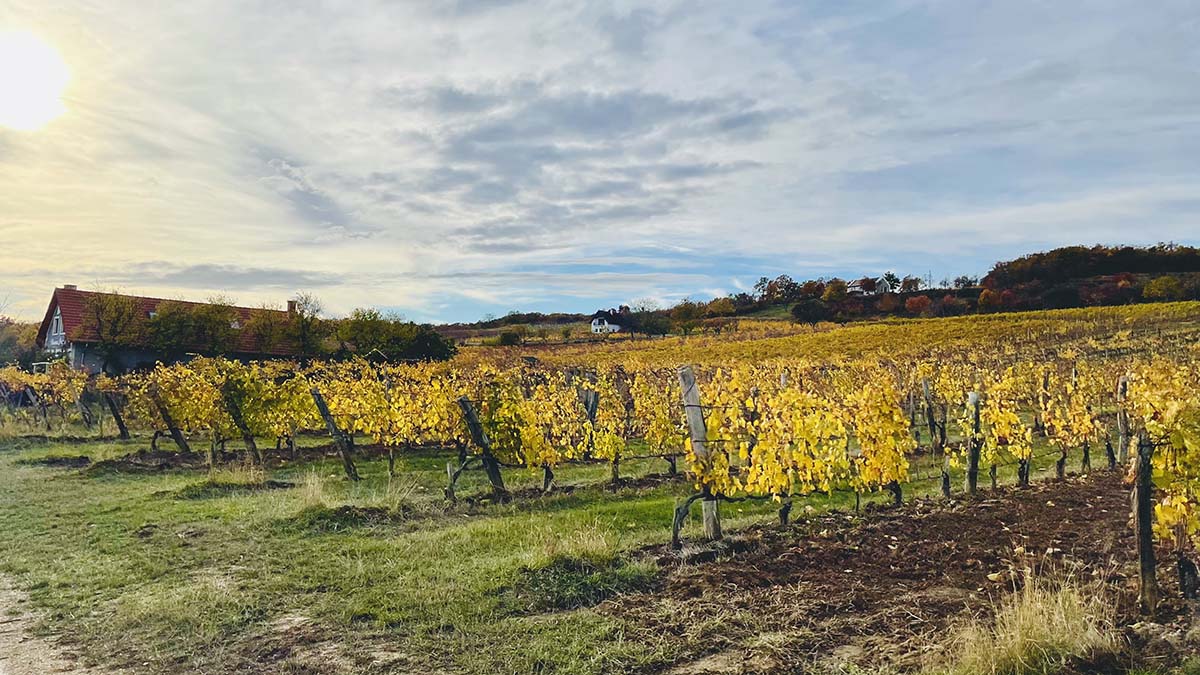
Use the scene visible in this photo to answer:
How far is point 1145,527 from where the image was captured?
4.84m

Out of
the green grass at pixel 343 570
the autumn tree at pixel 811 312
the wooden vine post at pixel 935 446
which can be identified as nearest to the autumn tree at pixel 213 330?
the green grass at pixel 343 570

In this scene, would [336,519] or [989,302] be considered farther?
[989,302]

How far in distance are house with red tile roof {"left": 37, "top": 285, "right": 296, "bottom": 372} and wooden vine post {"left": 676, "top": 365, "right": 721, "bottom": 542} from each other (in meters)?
36.7

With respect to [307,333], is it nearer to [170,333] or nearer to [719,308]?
[170,333]

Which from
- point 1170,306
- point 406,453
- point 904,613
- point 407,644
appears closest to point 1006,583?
point 904,613

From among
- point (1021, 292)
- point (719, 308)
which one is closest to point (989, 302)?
point (1021, 292)

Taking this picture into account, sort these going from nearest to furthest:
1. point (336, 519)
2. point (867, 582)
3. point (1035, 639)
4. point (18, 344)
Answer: point (1035, 639) < point (867, 582) < point (336, 519) < point (18, 344)

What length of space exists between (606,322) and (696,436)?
73765 mm

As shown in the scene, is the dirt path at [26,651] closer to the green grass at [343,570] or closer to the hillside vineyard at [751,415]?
the green grass at [343,570]

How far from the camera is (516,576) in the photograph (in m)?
6.34

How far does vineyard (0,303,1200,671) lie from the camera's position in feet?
23.1

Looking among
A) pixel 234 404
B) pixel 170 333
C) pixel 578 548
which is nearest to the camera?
pixel 578 548

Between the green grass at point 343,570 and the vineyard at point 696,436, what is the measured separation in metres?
0.17

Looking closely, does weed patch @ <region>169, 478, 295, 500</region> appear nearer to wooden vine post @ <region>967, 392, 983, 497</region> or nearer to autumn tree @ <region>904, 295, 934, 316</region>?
wooden vine post @ <region>967, 392, 983, 497</region>
